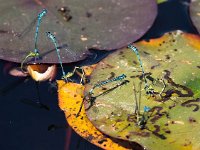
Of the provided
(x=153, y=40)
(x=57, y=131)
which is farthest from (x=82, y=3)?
(x=57, y=131)

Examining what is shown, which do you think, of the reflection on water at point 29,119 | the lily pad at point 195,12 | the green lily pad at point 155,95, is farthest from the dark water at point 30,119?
the lily pad at point 195,12

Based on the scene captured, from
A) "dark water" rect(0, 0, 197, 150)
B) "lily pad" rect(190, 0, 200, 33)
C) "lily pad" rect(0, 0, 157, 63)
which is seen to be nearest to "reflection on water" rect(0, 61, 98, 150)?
"dark water" rect(0, 0, 197, 150)

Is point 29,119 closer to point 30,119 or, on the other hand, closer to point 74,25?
point 30,119

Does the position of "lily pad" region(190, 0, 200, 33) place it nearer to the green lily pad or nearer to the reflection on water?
the green lily pad

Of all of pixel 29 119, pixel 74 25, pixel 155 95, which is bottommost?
pixel 29 119

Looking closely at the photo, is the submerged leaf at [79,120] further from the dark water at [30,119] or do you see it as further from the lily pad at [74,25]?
the lily pad at [74,25]

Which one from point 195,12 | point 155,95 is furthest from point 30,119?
point 195,12

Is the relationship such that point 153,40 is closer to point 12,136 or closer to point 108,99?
point 108,99

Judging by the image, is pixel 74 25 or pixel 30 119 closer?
pixel 30 119
